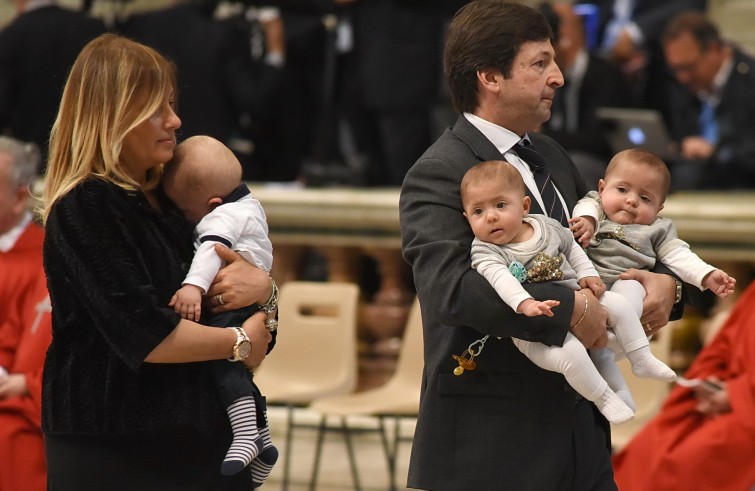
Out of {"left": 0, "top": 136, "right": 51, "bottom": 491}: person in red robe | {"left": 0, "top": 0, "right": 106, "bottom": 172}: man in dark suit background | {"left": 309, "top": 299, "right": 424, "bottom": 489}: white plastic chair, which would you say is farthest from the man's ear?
{"left": 0, "top": 0, "right": 106, "bottom": 172}: man in dark suit background

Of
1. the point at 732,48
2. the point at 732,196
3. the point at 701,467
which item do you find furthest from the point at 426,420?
the point at 732,48

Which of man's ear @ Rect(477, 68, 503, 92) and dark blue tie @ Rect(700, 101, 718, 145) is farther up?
man's ear @ Rect(477, 68, 503, 92)

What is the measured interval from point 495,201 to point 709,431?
2.50 meters

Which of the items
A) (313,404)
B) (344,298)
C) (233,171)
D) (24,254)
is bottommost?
(313,404)

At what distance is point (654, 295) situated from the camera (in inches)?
136

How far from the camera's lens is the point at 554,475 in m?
3.41

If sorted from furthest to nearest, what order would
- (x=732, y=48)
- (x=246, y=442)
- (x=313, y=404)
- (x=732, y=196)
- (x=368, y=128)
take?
(x=368, y=128) < (x=732, y=48) < (x=732, y=196) < (x=313, y=404) < (x=246, y=442)

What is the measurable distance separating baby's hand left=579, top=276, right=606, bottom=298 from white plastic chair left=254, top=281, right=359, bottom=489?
127 inches

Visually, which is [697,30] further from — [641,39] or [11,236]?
[11,236]

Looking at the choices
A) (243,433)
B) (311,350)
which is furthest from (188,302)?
(311,350)

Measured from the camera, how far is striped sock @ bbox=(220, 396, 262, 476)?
334cm

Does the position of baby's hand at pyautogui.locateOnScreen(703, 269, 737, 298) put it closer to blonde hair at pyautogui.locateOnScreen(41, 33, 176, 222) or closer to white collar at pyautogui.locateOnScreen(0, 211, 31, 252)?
blonde hair at pyautogui.locateOnScreen(41, 33, 176, 222)

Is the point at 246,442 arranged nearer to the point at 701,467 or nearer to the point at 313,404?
the point at 701,467

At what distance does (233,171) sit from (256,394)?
1.87 feet
